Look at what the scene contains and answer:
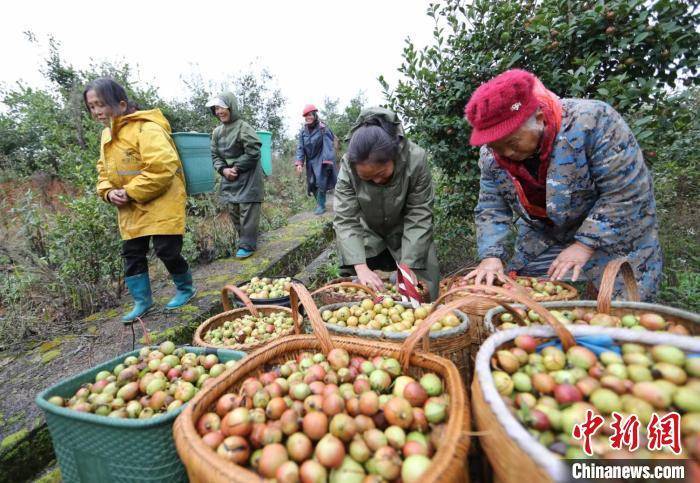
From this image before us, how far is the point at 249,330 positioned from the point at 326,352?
4.28 feet

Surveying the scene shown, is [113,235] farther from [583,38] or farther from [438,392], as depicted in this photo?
[583,38]

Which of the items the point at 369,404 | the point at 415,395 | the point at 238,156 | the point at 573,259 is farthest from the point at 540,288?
the point at 238,156

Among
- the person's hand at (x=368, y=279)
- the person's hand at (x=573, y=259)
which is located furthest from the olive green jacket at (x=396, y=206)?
the person's hand at (x=573, y=259)

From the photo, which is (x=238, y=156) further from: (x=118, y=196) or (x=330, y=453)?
(x=330, y=453)

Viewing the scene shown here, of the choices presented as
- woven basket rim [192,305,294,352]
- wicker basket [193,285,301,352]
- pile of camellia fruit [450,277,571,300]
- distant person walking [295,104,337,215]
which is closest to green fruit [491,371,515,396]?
pile of camellia fruit [450,277,571,300]

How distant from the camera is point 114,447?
4.12 feet

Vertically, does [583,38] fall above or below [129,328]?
above

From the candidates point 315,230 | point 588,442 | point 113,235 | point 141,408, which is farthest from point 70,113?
point 588,442

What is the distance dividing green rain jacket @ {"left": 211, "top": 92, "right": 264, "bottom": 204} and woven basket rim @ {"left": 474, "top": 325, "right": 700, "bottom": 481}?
14.0ft

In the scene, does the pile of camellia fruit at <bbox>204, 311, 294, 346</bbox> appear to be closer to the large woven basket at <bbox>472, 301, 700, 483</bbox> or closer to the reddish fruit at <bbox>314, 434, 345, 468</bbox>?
the reddish fruit at <bbox>314, 434, 345, 468</bbox>

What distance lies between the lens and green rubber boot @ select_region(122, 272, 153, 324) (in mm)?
3115

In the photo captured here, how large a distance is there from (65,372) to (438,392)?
2.66 m

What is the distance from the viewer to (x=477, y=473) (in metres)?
1.25

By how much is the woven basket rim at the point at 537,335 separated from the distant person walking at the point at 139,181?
2.94m
